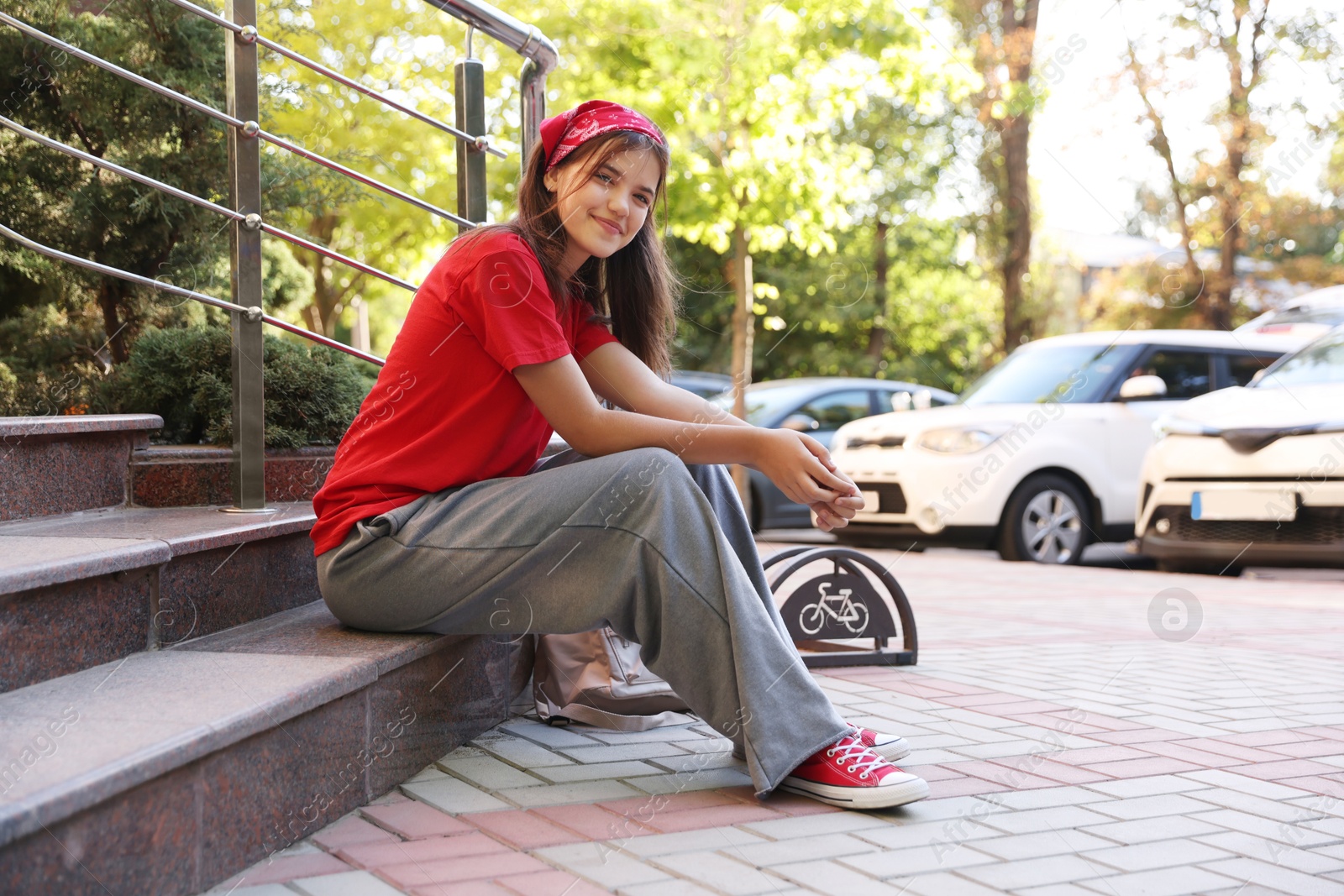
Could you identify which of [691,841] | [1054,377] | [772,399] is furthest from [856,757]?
[772,399]

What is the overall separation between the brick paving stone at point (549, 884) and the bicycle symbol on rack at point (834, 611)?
6.63 feet

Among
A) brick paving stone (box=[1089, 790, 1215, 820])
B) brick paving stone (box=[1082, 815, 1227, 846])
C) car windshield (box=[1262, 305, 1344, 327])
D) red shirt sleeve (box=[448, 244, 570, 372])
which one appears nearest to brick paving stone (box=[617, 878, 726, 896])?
brick paving stone (box=[1082, 815, 1227, 846])

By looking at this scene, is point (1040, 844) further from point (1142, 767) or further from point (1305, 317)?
point (1305, 317)

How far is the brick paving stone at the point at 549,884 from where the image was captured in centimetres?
188

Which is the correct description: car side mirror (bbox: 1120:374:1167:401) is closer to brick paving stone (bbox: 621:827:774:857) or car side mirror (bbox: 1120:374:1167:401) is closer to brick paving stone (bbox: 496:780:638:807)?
brick paving stone (bbox: 496:780:638:807)

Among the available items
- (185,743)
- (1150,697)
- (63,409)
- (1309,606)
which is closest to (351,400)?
(63,409)

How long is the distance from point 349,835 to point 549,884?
0.43 m

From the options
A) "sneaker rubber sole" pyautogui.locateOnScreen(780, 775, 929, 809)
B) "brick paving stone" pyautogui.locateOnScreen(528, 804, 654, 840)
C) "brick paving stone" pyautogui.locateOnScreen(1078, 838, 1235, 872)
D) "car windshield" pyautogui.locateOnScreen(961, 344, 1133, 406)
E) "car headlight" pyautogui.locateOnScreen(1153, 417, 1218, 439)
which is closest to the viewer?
"brick paving stone" pyautogui.locateOnScreen(1078, 838, 1235, 872)

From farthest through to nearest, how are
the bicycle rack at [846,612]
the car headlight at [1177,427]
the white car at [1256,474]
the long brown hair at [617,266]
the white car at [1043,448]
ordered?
the white car at [1043,448] → the car headlight at [1177,427] → the white car at [1256,474] → the bicycle rack at [846,612] → the long brown hair at [617,266]

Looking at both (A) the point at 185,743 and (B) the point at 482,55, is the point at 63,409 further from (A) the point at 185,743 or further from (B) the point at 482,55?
(B) the point at 482,55

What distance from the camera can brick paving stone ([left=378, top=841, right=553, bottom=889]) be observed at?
6.28 feet

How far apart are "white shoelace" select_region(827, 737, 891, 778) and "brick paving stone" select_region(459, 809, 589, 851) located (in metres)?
0.54

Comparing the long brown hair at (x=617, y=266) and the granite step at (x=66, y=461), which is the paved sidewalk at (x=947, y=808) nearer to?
the long brown hair at (x=617, y=266)

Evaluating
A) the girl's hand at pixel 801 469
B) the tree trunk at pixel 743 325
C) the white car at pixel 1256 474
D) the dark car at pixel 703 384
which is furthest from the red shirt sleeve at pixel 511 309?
the dark car at pixel 703 384
